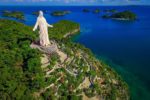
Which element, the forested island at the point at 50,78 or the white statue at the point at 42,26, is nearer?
the forested island at the point at 50,78

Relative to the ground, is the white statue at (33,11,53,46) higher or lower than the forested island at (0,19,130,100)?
higher

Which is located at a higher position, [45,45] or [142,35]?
[45,45]

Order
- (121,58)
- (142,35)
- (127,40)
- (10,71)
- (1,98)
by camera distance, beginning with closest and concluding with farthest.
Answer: (1,98) < (10,71) < (121,58) < (127,40) < (142,35)

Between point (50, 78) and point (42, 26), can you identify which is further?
point (42, 26)

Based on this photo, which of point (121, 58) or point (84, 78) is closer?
point (84, 78)

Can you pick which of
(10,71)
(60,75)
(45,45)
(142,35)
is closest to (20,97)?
(10,71)

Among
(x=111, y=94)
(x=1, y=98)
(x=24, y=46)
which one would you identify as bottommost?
(x=111, y=94)

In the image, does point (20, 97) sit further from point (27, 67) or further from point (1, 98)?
point (27, 67)

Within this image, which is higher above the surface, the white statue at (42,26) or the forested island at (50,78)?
the white statue at (42,26)

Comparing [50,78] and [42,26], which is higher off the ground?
[42,26]

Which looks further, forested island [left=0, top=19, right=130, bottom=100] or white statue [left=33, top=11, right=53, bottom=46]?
white statue [left=33, top=11, right=53, bottom=46]

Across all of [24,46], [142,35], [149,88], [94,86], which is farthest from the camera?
[142,35]
